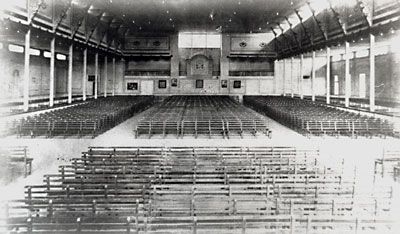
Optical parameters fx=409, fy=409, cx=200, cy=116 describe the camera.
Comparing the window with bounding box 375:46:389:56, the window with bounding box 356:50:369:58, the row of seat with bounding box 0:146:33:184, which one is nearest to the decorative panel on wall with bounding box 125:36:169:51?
the window with bounding box 356:50:369:58

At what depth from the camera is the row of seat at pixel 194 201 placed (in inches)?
235

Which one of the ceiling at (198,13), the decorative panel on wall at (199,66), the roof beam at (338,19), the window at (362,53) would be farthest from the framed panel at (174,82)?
the roof beam at (338,19)

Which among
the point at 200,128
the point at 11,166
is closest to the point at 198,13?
the point at 200,128

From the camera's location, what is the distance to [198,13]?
33969mm

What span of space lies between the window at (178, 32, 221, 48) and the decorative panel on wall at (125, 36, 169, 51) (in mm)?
1770

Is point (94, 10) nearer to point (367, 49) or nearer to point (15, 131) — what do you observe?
point (15, 131)

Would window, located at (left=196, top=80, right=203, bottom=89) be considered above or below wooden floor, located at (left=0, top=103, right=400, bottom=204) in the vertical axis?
above

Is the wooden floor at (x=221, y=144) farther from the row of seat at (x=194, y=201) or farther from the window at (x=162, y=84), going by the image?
the window at (x=162, y=84)

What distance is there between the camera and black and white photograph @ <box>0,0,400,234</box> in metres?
6.82

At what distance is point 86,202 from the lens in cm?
718

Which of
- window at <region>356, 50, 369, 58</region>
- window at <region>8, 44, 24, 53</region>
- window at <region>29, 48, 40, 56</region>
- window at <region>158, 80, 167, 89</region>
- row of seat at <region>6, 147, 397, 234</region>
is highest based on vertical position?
window at <region>356, 50, 369, 58</region>

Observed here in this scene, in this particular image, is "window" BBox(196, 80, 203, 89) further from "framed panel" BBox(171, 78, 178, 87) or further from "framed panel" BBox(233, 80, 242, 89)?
"framed panel" BBox(233, 80, 242, 89)

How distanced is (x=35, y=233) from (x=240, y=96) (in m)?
41.3

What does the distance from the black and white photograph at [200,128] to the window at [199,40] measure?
0.17m
